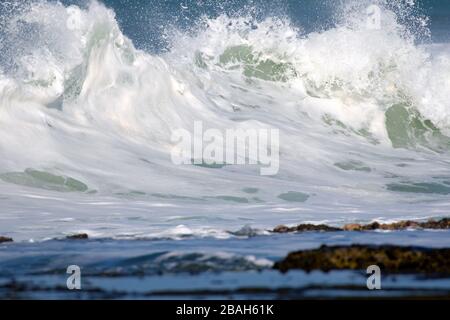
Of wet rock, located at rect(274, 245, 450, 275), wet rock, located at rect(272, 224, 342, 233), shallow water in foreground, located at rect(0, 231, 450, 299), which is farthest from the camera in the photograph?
wet rock, located at rect(272, 224, 342, 233)

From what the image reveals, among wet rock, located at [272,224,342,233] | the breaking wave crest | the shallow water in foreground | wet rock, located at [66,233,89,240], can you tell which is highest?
the breaking wave crest

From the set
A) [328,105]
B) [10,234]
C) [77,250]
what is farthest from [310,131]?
[77,250]

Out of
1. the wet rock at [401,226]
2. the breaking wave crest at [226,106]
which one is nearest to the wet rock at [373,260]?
the wet rock at [401,226]

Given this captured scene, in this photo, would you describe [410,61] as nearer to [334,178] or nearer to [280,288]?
[334,178]

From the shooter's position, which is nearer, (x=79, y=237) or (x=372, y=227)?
(x=79, y=237)

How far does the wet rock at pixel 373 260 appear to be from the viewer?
970 centimetres

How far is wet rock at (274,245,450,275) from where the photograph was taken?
970cm

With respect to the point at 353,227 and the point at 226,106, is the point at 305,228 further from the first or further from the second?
the point at 226,106

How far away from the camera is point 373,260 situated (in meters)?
10.0

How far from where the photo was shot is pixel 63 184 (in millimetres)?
21000

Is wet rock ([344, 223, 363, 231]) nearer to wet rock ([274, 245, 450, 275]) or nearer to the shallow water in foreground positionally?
the shallow water in foreground

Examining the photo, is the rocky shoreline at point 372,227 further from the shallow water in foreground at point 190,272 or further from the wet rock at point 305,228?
the shallow water in foreground at point 190,272

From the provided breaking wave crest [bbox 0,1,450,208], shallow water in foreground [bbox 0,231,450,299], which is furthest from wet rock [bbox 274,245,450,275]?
breaking wave crest [bbox 0,1,450,208]

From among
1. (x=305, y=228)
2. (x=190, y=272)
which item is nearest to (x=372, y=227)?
(x=305, y=228)
